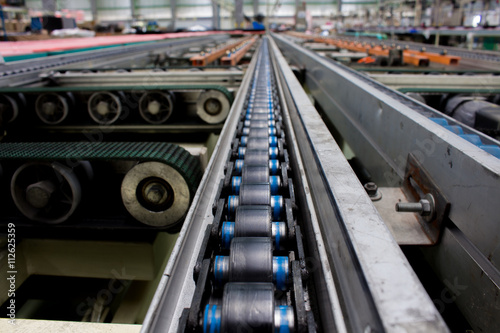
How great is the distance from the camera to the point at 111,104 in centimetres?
249

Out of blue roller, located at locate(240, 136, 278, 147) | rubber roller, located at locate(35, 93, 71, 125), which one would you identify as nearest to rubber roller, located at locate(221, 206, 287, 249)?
blue roller, located at locate(240, 136, 278, 147)

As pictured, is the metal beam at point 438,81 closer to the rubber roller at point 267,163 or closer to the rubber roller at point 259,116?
the rubber roller at point 259,116

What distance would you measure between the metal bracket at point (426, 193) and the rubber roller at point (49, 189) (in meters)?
1.41

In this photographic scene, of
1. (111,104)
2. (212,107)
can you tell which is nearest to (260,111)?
(212,107)

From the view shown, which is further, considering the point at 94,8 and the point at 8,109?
the point at 94,8

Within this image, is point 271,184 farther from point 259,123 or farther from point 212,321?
point 259,123

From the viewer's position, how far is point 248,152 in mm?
1146

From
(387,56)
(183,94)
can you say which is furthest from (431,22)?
(183,94)

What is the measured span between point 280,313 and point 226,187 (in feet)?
1.53

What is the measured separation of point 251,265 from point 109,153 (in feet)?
3.60

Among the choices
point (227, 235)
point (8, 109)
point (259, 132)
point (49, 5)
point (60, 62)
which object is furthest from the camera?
point (49, 5)

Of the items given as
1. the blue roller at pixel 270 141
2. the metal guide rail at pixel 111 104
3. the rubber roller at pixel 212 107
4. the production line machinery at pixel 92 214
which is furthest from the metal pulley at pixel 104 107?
the blue roller at pixel 270 141

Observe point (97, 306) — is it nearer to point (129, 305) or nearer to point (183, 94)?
point (129, 305)

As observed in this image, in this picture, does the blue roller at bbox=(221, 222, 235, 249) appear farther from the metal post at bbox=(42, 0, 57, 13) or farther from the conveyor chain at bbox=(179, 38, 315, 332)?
the metal post at bbox=(42, 0, 57, 13)
